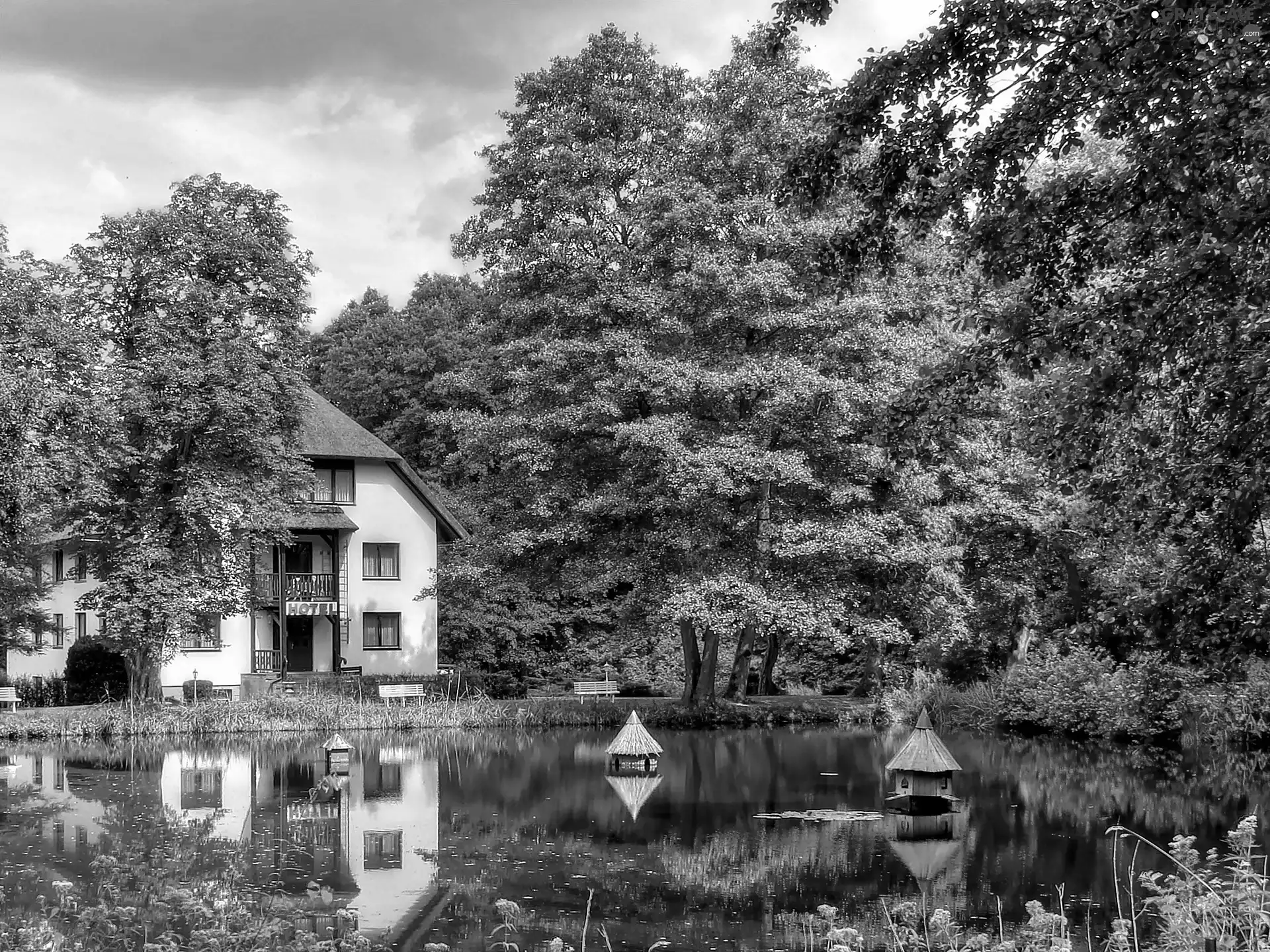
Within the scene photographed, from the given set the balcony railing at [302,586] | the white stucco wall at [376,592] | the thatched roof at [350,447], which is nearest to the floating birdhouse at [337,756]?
the balcony railing at [302,586]

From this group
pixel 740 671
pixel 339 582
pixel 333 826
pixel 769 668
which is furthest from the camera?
pixel 339 582

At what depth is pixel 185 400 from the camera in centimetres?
3319

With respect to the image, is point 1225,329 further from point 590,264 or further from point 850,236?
point 590,264

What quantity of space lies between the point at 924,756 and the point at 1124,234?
366 inches

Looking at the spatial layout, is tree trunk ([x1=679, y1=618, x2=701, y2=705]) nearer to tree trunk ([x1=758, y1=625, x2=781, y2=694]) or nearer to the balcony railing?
tree trunk ([x1=758, y1=625, x2=781, y2=694])

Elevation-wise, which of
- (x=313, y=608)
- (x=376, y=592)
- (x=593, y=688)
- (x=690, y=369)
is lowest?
(x=593, y=688)

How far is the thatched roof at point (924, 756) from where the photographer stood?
19734 millimetres

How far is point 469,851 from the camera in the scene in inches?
635

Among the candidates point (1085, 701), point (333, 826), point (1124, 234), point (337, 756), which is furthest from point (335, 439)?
point (1124, 234)

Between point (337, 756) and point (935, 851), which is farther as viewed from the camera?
point (337, 756)

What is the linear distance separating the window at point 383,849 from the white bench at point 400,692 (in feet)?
62.8

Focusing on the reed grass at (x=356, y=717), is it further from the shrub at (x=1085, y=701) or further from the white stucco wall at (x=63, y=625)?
the white stucco wall at (x=63, y=625)

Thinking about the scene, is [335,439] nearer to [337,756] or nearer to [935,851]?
[337,756]

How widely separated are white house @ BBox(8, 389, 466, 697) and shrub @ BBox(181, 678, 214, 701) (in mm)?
1975
